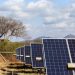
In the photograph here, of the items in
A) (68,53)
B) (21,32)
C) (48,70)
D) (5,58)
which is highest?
(21,32)

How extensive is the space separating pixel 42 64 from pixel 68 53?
1.57 m

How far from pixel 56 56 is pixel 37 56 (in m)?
3.21

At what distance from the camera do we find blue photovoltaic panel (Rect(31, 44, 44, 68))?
1830cm

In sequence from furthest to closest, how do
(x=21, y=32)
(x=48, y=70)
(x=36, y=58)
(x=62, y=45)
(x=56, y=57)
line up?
(x=21, y=32) → (x=36, y=58) → (x=62, y=45) → (x=56, y=57) → (x=48, y=70)

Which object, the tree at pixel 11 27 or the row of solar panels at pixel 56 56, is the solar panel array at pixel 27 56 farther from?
the tree at pixel 11 27

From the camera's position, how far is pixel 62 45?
18.1m

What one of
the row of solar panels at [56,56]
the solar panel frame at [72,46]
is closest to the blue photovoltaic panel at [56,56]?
A: the row of solar panels at [56,56]

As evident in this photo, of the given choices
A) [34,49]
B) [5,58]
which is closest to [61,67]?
[34,49]

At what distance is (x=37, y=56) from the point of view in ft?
66.2

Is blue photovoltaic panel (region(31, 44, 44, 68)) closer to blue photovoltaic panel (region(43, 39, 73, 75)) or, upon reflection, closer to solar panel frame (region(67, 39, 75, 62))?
blue photovoltaic panel (region(43, 39, 73, 75))

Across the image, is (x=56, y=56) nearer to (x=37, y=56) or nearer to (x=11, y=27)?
(x=37, y=56)

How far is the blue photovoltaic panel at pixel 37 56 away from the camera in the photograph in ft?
60.0

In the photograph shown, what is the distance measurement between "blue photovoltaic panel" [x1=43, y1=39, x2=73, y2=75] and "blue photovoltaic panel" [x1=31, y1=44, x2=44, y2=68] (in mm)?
928

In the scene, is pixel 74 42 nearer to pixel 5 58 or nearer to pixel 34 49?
pixel 34 49
